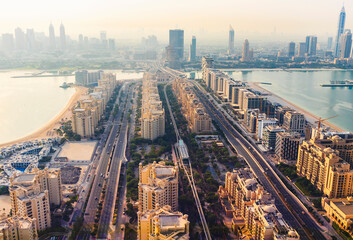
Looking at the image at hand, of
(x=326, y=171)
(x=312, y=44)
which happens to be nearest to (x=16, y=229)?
(x=326, y=171)

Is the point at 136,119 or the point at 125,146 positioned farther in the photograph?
the point at 136,119

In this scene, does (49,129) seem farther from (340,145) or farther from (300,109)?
(300,109)

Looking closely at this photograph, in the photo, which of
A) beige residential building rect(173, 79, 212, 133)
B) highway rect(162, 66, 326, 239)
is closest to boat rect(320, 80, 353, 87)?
beige residential building rect(173, 79, 212, 133)

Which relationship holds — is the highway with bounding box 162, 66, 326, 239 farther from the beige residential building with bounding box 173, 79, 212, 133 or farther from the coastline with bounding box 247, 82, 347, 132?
the coastline with bounding box 247, 82, 347, 132

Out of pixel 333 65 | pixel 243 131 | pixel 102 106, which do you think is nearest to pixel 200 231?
pixel 243 131

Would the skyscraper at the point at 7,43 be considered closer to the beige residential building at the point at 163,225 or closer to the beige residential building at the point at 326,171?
the beige residential building at the point at 326,171

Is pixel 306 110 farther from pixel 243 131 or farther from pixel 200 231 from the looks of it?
pixel 200 231
